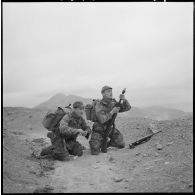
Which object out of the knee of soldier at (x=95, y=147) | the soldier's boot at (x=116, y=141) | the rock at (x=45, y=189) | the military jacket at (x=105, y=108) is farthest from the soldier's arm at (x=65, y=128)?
the rock at (x=45, y=189)

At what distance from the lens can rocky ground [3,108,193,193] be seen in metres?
6.53

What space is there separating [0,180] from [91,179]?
201 centimetres

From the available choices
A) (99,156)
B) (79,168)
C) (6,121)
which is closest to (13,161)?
(79,168)

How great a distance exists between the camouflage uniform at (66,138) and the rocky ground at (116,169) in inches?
11.1

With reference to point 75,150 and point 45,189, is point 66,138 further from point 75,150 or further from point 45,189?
point 45,189

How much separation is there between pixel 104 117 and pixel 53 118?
1540 millimetres

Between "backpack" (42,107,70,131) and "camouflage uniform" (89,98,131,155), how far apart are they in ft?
3.97

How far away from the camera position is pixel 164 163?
26.1ft

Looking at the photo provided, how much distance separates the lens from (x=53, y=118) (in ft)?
30.2

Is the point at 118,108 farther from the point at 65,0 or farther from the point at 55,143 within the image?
the point at 65,0

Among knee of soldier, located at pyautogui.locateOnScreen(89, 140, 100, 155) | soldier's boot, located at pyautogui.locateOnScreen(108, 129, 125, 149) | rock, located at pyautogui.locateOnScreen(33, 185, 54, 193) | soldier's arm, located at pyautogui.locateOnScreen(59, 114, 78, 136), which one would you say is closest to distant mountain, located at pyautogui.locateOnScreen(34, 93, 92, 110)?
soldier's boot, located at pyautogui.locateOnScreen(108, 129, 125, 149)

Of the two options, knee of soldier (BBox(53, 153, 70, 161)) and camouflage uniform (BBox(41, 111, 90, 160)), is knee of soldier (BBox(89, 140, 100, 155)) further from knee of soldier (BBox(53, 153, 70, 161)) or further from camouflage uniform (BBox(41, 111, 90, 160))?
knee of soldier (BBox(53, 153, 70, 161))

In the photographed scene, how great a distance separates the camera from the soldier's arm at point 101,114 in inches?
390

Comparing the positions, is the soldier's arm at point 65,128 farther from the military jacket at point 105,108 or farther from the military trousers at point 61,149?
the military jacket at point 105,108
